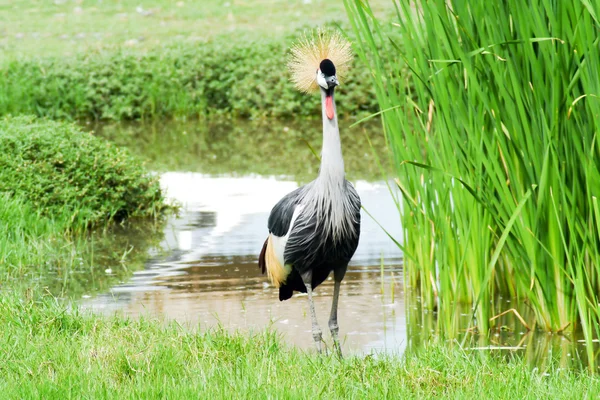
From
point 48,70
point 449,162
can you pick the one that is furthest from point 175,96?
point 449,162

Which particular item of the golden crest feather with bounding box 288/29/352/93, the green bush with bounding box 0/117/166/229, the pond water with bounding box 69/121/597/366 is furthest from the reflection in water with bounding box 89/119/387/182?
the golden crest feather with bounding box 288/29/352/93

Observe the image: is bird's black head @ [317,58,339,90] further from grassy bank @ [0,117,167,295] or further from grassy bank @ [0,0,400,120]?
grassy bank @ [0,0,400,120]

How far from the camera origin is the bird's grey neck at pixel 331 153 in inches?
186

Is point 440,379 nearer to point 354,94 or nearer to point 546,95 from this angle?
point 546,95

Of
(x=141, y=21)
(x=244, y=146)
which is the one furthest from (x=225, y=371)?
(x=141, y=21)

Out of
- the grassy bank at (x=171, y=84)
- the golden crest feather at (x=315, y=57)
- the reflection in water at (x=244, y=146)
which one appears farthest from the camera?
the grassy bank at (x=171, y=84)

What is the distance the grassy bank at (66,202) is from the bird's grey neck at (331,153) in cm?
243

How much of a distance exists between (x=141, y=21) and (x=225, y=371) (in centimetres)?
1781

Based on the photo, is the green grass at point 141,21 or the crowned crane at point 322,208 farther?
the green grass at point 141,21

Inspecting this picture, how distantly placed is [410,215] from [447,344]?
0.84 metres

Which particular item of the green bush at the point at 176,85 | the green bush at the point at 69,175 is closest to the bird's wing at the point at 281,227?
the green bush at the point at 69,175

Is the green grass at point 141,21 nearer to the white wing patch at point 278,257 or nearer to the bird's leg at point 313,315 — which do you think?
the white wing patch at point 278,257

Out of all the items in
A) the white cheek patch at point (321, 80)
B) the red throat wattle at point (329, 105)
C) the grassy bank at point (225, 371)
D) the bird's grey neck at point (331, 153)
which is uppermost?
the white cheek patch at point (321, 80)

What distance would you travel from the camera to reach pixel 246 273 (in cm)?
691
